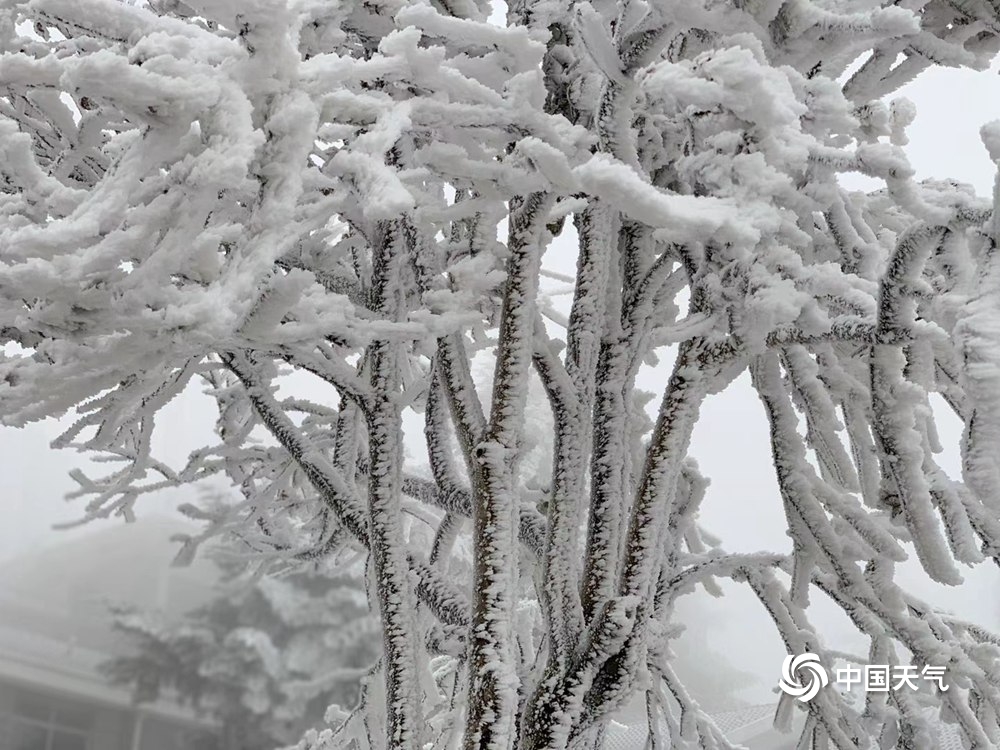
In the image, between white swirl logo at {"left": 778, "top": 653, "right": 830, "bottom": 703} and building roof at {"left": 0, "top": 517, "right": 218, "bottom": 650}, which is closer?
white swirl logo at {"left": 778, "top": 653, "right": 830, "bottom": 703}

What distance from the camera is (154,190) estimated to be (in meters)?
0.97

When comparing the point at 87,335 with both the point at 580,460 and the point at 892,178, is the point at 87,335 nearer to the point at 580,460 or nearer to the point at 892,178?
the point at 580,460

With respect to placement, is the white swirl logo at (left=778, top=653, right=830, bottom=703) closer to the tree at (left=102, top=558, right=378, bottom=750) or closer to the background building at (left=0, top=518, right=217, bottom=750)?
the tree at (left=102, top=558, right=378, bottom=750)

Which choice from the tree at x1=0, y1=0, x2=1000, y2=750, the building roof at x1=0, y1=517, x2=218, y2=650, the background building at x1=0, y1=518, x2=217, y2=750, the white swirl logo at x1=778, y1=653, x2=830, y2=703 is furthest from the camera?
the building roof at x1=0, y1=517, x2=218, y2=650

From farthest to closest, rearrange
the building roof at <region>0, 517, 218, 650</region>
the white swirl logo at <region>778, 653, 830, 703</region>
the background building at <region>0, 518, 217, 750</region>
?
1. the building roof at <region>0, 517, 218, 650</region>
2. the background building at <region>0, 518, 217, 750</region>
3. the white swirl logo at <region>778, 653, 830, 703</region>

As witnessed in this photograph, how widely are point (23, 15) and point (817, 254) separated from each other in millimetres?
1766

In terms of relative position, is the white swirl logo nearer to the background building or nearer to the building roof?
the background building

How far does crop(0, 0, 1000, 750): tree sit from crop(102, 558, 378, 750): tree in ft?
27.3

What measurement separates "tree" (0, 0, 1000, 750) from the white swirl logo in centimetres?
3

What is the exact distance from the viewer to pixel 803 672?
1.96 meters

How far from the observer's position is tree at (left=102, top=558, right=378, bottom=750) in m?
9.67

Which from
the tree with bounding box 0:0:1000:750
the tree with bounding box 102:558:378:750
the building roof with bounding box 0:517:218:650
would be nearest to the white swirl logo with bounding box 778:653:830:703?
the tree with bounding box 0:0:1000:750

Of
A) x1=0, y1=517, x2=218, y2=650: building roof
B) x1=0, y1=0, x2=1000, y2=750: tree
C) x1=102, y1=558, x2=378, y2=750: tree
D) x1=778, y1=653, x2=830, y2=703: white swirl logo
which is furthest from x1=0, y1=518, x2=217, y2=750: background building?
x1=778, y1=653, x2=830, y2=703: white swirl logo

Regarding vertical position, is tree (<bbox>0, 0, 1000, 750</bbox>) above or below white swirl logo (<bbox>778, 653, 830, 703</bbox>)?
above
